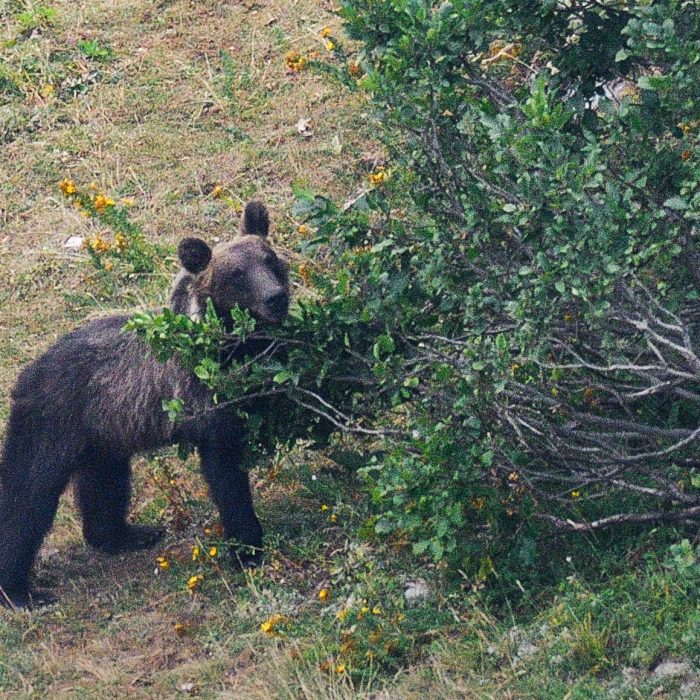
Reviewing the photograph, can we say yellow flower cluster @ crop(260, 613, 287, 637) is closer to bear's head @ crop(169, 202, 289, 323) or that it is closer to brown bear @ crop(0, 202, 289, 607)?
brown bear @ crop(0, 202, 289, 607)

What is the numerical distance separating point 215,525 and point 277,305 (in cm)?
142

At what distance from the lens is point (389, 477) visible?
5996 millimetres

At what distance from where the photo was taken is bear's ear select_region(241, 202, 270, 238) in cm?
781

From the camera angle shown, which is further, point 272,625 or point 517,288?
point 272,625

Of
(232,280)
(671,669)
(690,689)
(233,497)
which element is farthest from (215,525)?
(690,689)

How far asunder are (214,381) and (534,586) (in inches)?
69.7

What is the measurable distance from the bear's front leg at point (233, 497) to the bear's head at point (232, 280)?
28.2 inches

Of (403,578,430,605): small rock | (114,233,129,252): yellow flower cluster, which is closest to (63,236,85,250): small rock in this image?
(114,233,129,252): yellow flower cluster

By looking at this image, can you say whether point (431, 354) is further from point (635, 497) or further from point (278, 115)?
point (278, 115)

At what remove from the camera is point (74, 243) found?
35.0 feet

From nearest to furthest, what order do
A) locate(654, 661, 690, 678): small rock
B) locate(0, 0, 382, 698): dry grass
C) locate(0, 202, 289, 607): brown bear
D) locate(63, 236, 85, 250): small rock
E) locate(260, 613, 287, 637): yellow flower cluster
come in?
locate(654, 661, 690, 678): small rock → locate(260, 613, 287, 637): yellow flower cluster → locate(0, 202, 289, 607): brown bear → locate(0, 0, 382, 698): dry grass → locate(63, 236, 85, 250): small rock

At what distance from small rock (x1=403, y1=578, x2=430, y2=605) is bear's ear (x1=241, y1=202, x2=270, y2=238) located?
239 cm

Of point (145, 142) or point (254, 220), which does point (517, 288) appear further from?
point (145, 142)

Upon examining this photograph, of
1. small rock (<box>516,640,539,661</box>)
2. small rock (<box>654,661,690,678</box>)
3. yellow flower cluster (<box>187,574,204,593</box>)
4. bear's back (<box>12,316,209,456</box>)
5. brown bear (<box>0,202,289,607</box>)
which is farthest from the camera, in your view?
bear's back (<box>12,316,209,456</box>)
